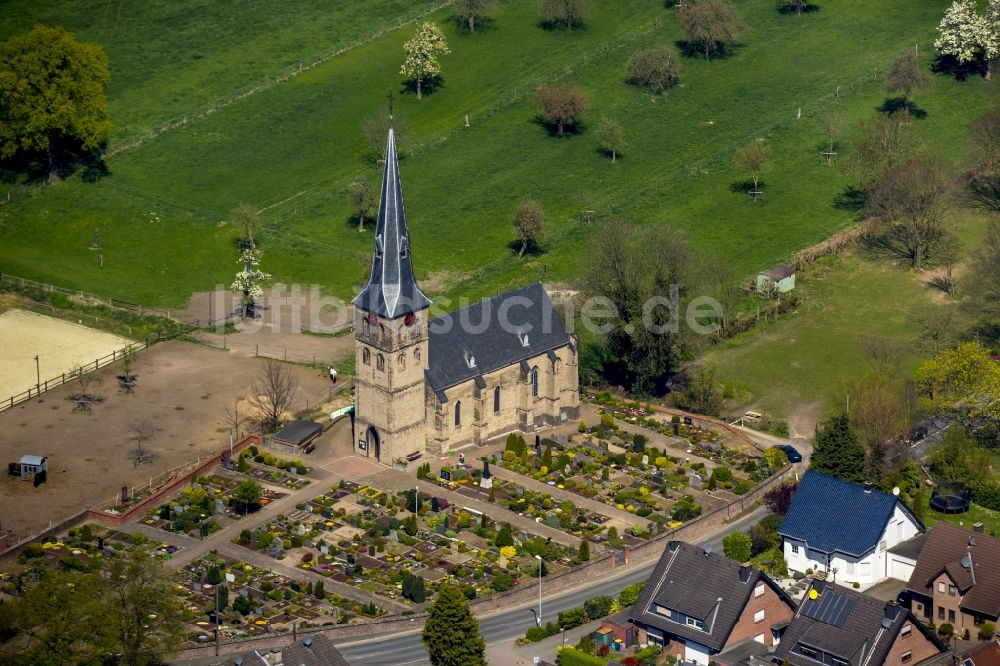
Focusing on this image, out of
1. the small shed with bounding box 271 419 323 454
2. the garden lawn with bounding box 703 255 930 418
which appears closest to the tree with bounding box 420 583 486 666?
the small shed with bounding box 271 419 323 454

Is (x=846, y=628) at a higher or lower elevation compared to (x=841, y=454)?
lower

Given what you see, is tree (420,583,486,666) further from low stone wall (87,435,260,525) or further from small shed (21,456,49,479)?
small shed (21,456,49,479)

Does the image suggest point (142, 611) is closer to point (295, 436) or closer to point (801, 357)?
point (295, 436)

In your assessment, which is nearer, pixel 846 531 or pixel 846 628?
pixel 846 628

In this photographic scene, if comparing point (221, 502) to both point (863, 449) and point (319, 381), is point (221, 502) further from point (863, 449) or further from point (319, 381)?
point (863, 449)

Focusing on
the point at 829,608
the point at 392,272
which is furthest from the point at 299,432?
the point at 829,608

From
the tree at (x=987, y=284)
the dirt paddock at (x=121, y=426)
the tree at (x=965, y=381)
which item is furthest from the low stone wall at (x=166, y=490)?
the tree at (x=987, y=284)

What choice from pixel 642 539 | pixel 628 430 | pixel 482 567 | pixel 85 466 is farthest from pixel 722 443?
pixel 85 466
